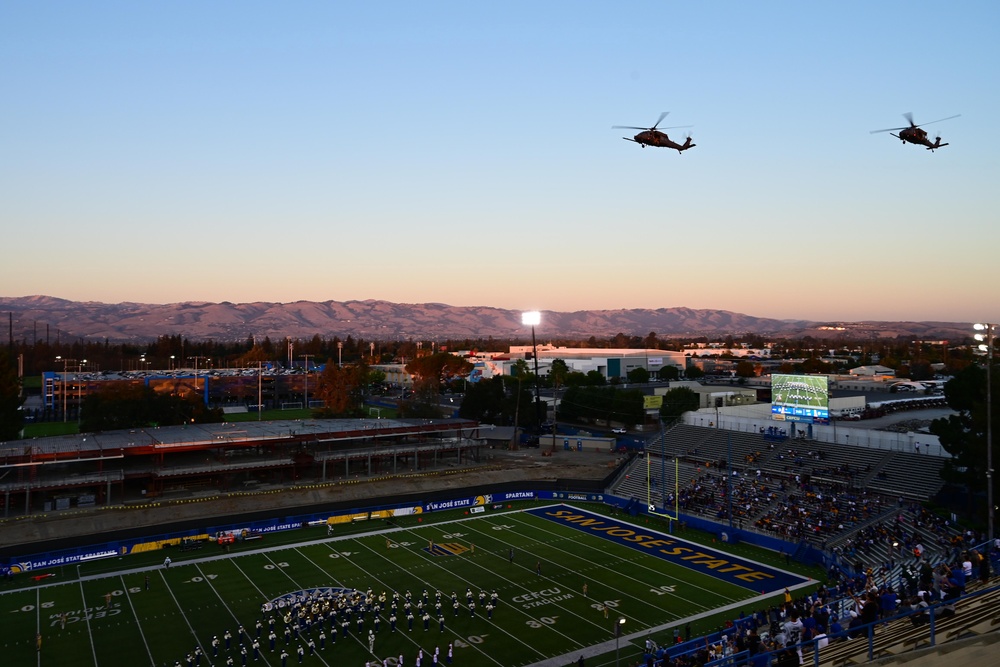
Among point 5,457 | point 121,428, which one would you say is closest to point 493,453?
point 121,428

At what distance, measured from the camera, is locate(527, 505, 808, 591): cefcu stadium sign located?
35.4 m

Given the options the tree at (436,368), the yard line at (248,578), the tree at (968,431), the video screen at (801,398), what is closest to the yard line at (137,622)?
the yard line at (248,578)

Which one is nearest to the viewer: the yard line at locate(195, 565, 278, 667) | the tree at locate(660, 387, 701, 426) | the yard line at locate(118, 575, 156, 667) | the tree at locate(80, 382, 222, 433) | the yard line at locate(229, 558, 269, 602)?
the yard line at locate(118, 575, 156, 667)

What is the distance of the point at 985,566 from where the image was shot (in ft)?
56.7

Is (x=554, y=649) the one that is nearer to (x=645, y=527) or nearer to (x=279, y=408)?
(x=645, y=527)

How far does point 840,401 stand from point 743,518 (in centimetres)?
3017

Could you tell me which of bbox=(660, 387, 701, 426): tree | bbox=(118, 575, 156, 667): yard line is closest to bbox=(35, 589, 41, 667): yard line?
bbox=(118, 575, 156, 667): yard line

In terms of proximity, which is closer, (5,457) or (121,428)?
(5,457)

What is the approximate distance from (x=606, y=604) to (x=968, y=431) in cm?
2418

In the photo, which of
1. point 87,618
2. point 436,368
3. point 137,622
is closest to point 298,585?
point 137,622

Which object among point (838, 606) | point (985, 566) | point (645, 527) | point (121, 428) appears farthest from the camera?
point (121, 428)

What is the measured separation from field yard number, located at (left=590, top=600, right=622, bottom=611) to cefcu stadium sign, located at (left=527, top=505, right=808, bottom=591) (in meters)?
6.70

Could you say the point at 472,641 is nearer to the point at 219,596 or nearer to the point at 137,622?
the point at 219,596

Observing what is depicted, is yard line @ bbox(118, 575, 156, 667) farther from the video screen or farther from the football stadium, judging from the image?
the video screen
